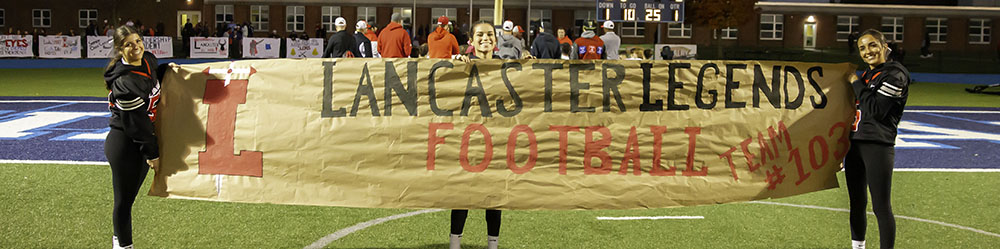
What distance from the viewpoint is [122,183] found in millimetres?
5164

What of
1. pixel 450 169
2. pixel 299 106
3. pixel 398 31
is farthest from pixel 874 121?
pixel 398 31

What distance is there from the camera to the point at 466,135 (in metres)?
5.37

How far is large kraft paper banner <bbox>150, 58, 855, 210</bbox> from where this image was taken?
533 centimetres

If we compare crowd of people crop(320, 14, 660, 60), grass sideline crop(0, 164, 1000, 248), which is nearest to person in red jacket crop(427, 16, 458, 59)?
crowd of people crop(320, 14, 660, 60)

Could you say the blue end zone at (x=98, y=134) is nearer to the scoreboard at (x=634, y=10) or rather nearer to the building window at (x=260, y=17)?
the scoreboard at (x=634, y=10)

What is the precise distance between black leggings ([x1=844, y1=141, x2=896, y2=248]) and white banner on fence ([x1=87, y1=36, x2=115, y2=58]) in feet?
104

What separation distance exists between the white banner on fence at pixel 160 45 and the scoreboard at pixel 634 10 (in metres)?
15.4

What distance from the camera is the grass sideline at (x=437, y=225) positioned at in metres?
6.46

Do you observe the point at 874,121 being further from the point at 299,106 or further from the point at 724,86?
the point at 299,106

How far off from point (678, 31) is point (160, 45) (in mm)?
34592

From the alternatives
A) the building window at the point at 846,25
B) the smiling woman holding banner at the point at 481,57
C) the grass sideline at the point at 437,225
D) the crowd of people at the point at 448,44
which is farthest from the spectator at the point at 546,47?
the building window at the point at 846,25

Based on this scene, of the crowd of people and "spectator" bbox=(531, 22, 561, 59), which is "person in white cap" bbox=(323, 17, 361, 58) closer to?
the crowd of people

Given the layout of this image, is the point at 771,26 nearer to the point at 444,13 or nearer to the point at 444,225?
the point at 444,13

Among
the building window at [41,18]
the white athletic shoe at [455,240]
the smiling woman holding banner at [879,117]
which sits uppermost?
the building window at [41,18]
